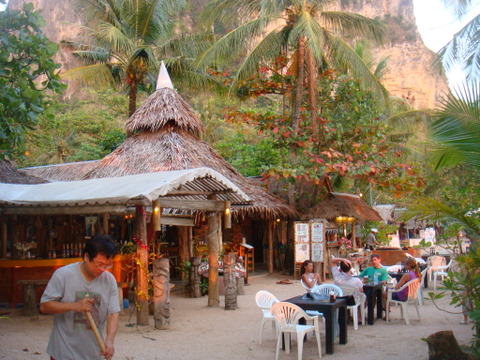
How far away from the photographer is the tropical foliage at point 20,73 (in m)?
6.27

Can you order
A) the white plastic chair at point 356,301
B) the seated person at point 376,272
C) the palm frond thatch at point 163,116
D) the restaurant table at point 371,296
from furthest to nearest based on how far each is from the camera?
the palm frond thatch at point 163,116 < the seated person at point 376,272 < the restaurant table at point 371,296 < the white plastic chair at point 356,301

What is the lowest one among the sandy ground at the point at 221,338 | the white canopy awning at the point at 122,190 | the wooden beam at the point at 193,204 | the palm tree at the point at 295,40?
the sandy ground at the point at 221,338

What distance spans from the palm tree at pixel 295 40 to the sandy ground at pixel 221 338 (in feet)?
27.8

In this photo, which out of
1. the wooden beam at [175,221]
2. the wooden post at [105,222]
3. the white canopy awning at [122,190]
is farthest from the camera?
the wooden beam at [175,221]

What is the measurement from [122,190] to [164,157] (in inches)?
200

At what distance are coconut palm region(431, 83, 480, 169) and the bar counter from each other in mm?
6493

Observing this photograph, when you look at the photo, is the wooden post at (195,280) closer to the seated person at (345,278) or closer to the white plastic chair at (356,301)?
the seated person at (345,278)

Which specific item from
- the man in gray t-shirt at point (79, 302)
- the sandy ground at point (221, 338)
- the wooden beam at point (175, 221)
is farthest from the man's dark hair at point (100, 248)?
the wooden beam at point (175, 221)

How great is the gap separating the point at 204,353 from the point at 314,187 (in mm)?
11301

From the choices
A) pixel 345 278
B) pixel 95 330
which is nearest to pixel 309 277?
pixel 345 278

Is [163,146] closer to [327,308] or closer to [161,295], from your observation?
[161,295]

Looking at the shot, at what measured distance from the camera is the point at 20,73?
6.80 m

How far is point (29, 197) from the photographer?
9156 mm

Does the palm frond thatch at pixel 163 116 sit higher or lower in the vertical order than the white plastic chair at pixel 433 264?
higher
